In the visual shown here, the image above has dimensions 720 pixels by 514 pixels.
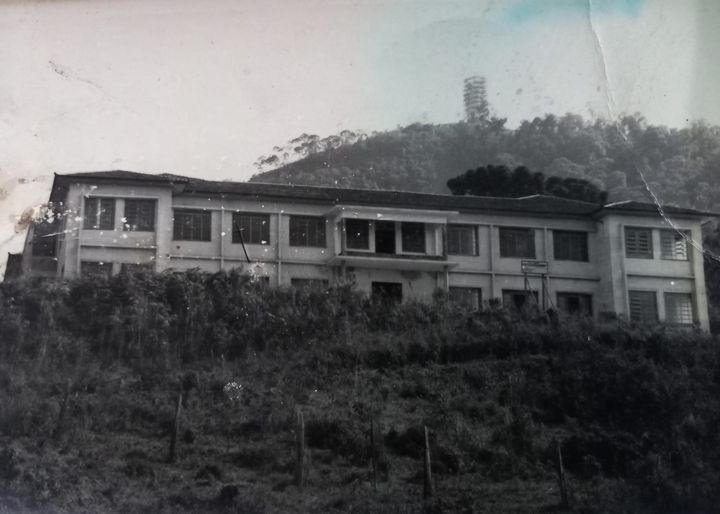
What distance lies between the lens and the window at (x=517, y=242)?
690 centimetres

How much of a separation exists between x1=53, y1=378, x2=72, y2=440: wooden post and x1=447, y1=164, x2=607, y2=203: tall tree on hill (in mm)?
2817

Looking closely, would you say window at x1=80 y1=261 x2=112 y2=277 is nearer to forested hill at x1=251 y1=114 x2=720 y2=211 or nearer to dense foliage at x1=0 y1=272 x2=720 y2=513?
dense foliage at x1=0 y1=272 x2=720 y2=513

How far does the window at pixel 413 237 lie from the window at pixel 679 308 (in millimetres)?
1650

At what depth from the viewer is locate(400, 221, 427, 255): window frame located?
6586 millimetres

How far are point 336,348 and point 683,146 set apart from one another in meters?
2.54

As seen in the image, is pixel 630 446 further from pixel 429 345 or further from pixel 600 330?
pixel 429 345

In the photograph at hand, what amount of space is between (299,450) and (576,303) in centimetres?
226

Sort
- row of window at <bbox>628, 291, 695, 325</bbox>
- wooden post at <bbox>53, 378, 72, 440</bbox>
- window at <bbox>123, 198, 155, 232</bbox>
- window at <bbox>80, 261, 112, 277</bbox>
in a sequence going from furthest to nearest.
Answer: row of window at <bbox>628, 291, 695, 325</bbox> < window at <bbox>123, 198, 155, 232</bbox> < window at <bbox>80, 261, 112, 277</bbox> < wooden post at <bbox>53, 378, 72, 440</bbox>

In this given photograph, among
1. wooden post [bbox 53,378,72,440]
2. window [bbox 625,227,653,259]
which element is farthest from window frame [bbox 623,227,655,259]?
wooden post [bbox 53,378,72,440]

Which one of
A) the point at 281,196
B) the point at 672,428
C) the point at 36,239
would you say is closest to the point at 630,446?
the point at 672,428

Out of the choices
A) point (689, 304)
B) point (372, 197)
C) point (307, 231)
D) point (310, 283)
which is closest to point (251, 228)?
point (307, 231)

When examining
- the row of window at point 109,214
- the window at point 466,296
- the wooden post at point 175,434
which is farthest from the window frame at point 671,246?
the row of window at point 109,214

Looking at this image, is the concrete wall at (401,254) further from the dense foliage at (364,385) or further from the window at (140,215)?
the dense foliage at (364,385)

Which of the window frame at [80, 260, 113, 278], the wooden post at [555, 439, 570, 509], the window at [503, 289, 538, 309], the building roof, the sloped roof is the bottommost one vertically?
the wooden post at [555, 439, 570, 509]
